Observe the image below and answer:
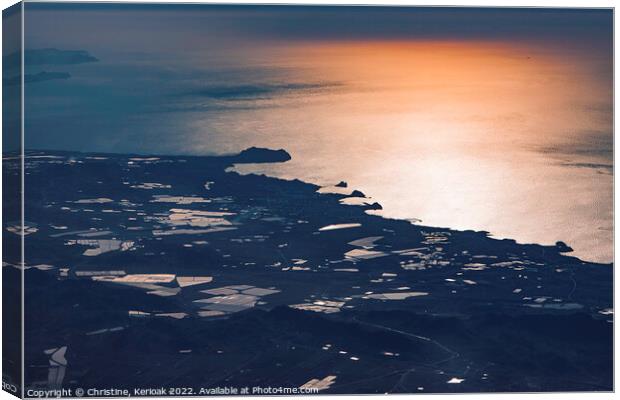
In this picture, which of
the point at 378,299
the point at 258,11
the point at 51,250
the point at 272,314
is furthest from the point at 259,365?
the point at 258,11

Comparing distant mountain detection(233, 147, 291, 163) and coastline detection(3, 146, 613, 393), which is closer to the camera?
coastline detection(3, 146, 613, 393)

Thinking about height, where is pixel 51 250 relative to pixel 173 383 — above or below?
above

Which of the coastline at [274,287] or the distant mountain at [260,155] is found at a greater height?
the distant mountain at [260,155]

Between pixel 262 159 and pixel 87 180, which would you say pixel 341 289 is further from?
pixel 87 180

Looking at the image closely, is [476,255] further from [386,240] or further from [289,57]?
[289,57]

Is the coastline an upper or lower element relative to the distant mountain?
lower

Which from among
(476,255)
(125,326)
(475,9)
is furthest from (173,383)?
(475,9)

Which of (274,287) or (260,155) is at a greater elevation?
(260,155)

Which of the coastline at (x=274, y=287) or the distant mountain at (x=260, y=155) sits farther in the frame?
the distant mountain at (x=260, y=155)

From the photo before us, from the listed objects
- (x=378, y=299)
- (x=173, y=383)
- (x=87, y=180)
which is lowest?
(x=173, y=383)

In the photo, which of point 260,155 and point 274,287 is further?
point 260,155
